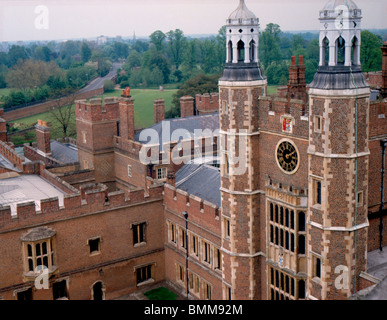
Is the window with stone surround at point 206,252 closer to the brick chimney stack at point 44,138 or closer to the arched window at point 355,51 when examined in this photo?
the arched window at point 355,51

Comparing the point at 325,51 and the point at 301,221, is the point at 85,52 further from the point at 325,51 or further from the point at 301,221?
the point at 325,51

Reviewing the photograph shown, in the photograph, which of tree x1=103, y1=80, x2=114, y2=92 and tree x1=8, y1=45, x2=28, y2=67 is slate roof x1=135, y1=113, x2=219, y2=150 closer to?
tree x1=103, y1=80, x2=114, y2=92

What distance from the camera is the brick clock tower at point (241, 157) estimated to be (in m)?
25.8

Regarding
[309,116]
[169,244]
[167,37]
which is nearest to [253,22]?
[309,116]

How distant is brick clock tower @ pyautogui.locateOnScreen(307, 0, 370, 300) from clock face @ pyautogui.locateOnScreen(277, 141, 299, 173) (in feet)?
6.11

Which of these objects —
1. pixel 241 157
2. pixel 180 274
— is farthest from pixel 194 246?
pixel 241 157

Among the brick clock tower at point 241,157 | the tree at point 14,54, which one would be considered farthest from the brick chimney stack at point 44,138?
the tree at point 14,54

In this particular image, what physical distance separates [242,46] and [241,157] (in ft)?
17.8

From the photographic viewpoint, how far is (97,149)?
4184 centimetres

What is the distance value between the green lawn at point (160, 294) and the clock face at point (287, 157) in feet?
44.4

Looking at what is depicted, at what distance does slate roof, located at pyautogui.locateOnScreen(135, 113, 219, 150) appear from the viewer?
40.2 meters

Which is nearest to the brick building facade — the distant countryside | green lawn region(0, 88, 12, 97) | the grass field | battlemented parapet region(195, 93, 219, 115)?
battlemented parapet region(195, 93, 219, 115)

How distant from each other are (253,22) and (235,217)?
9.62m

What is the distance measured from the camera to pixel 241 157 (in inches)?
1053
